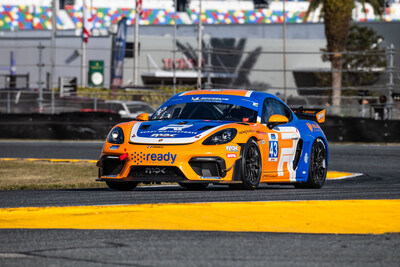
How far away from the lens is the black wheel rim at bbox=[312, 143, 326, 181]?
11.1m

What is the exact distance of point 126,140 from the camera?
31.1ft

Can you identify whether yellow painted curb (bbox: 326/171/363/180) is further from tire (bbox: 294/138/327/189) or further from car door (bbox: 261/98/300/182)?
car door (bbox: 261/98/300/182)

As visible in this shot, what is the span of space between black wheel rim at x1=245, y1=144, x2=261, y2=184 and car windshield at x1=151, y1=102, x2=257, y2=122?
562mm

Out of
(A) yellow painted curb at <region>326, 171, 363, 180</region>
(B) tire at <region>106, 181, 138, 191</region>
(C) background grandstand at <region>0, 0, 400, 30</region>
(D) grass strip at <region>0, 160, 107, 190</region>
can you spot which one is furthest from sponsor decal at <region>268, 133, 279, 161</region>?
(C) background grandstand at <region>0, 0, 400, 30</region>

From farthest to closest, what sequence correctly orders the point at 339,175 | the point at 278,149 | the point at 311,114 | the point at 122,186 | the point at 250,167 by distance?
1. the point at 339,175
2. the point at 311,114
3. the point at 278,149
4. the point at 122,186
5. the point at 250,167

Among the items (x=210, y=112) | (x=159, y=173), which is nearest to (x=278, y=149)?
(x=210, y=112)

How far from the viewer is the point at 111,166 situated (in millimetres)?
9562

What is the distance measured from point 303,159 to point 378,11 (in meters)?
32.0

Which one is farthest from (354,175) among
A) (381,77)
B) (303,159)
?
(381,77)

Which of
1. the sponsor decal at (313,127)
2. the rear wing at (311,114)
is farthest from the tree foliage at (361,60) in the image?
the sponsor decal at (313,127)

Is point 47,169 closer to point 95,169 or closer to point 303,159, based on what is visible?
point 95,169

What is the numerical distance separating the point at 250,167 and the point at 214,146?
0.60 m

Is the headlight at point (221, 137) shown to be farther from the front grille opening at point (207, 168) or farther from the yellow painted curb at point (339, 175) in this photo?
the yellow painted curb at point (339, 175)

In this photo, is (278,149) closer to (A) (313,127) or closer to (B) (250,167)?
(B) (250,167)
